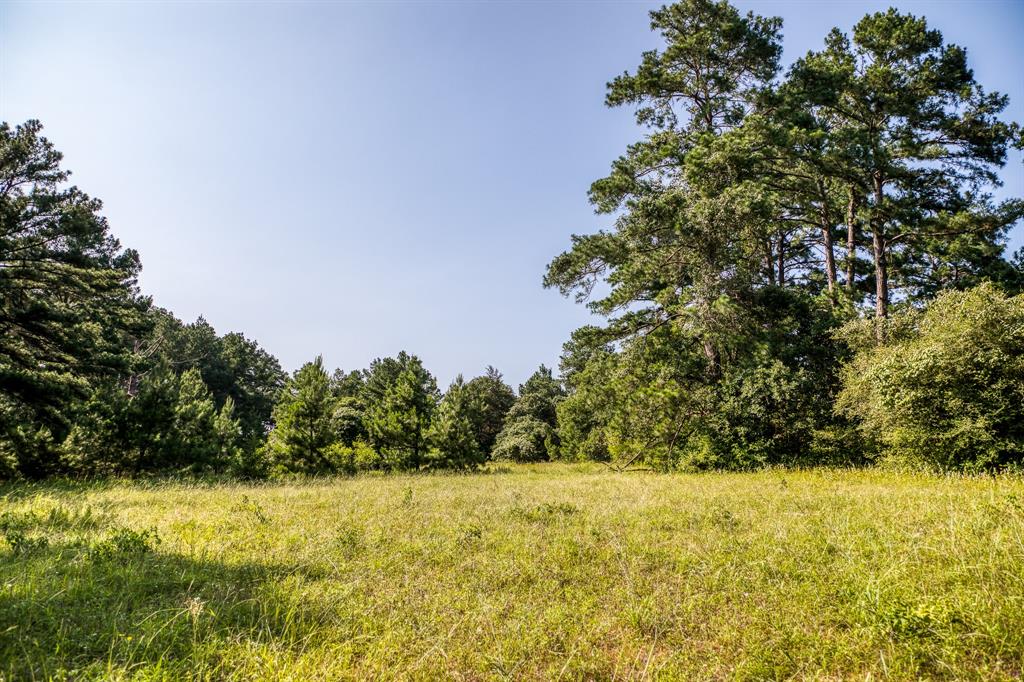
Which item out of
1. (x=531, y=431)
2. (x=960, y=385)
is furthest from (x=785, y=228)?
(x=531, y=431)

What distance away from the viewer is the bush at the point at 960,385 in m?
11.2

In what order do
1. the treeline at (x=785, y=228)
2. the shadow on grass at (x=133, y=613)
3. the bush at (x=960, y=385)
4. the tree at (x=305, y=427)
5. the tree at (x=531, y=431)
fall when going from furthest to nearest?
the tree at (x=531, y=431)
the tree at (x=305, y=427)
the treeline at (x=785, y=228)
the bush at (x=960, y=385)
the shadow on grass at (x=133, y=613)

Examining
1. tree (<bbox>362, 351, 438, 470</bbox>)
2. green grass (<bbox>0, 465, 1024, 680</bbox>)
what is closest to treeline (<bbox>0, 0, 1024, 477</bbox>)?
tree (<bbox>362, 351, 438, 470</bbox>)

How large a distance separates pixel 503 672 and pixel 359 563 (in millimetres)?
3216

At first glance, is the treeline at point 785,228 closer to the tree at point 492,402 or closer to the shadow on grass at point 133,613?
the shadow on grass at point 133,613

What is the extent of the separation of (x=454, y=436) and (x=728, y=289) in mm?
16966

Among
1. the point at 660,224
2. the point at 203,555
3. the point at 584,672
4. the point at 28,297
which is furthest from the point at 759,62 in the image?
the point at 28,297

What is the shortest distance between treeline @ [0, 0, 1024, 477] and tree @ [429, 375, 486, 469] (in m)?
5.14

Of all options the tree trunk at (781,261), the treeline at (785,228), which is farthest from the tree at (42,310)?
the tree trunk at (781,261)

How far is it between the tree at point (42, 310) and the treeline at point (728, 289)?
→ 7cm

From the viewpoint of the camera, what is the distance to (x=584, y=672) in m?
3.51

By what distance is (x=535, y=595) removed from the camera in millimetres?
4883

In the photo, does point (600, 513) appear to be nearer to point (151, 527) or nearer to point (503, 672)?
point (503, 672)

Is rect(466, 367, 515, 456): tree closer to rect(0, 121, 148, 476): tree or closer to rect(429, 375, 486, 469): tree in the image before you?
rect(429, 375, 486, 469): tree
